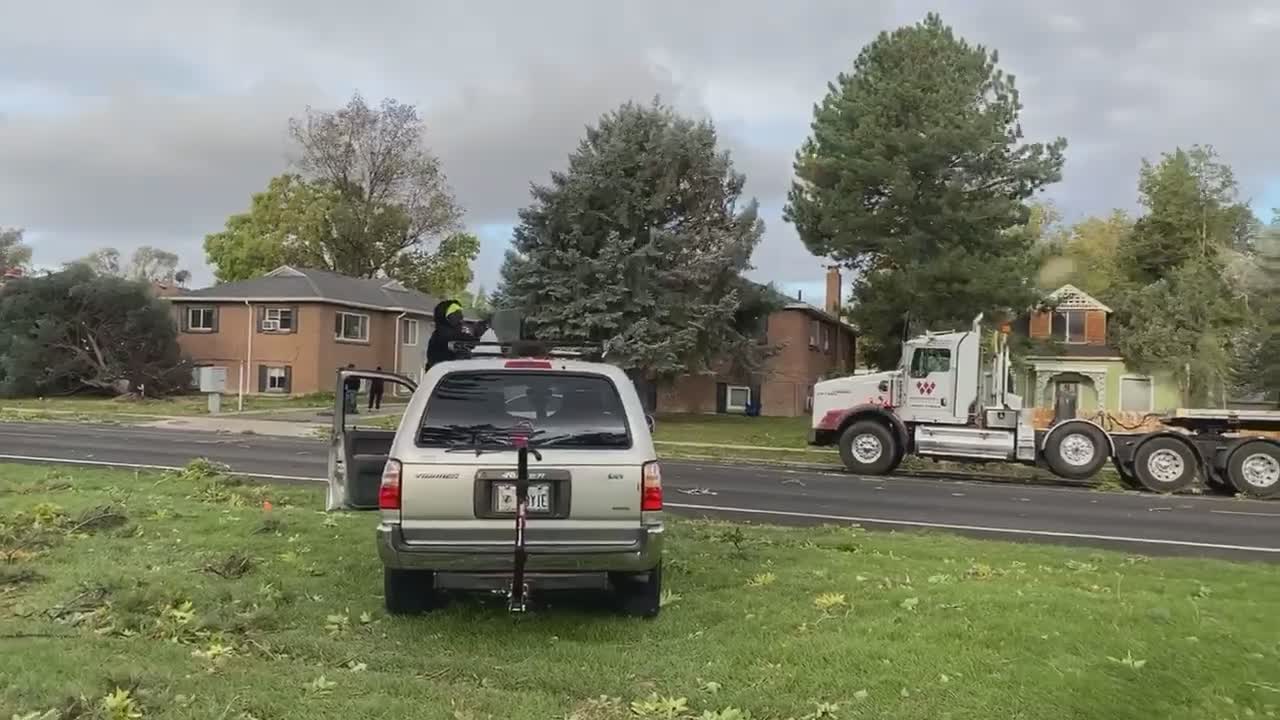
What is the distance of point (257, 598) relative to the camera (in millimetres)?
7039

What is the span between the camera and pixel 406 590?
6.62 m

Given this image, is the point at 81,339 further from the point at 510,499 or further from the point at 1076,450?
the point at 510,499

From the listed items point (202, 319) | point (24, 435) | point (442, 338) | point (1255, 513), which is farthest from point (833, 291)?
point (442, 338)

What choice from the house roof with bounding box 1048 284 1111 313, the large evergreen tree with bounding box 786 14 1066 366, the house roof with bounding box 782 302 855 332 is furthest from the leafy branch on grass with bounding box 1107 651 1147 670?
the house roof with bounding box 1048 284 1111 313

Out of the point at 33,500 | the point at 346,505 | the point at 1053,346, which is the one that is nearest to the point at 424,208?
the point at 1053,346

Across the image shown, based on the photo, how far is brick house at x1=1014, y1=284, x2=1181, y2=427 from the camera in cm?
4075

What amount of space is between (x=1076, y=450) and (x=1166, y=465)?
156 cm

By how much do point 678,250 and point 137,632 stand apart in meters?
29.5

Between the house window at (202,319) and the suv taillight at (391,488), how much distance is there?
4475 centimetres

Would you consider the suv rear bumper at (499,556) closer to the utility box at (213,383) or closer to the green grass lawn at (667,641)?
the green grass lawn at (667,641)

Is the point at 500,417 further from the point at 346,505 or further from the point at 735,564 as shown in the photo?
the point at 735,564

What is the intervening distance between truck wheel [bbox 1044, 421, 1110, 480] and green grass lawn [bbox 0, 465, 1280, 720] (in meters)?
12.1

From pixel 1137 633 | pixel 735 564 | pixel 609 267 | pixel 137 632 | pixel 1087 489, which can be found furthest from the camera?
pixel 609 267

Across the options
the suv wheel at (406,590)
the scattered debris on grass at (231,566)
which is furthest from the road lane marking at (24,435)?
the suv wheel at (406,590)
